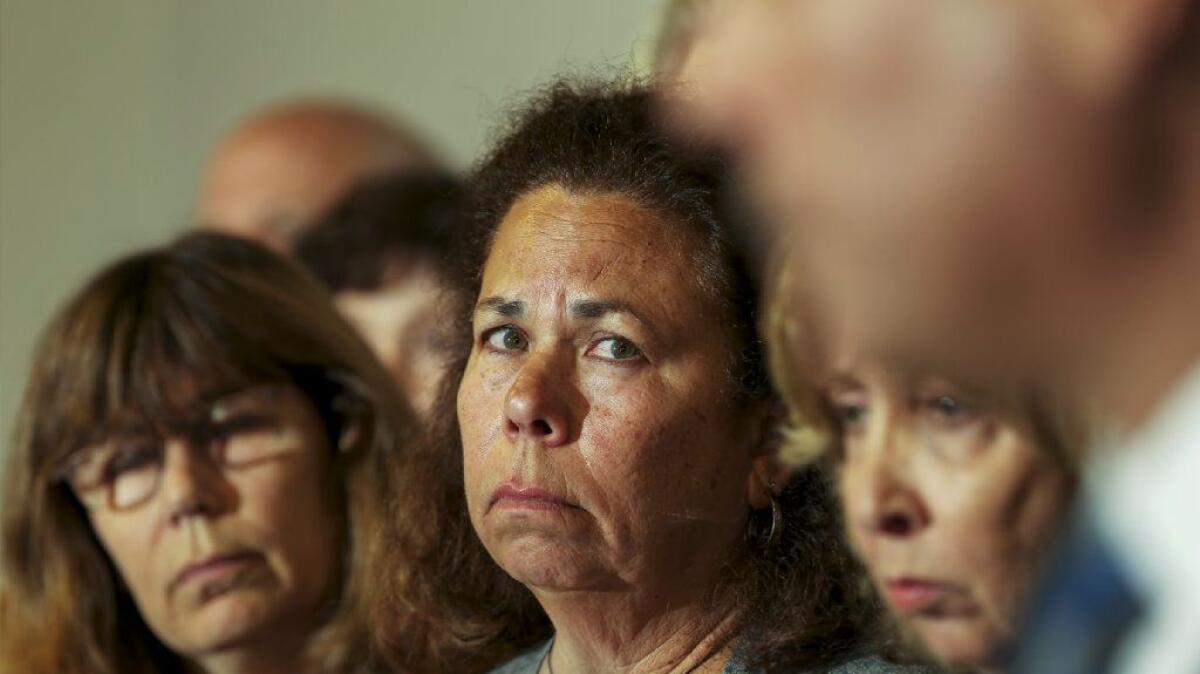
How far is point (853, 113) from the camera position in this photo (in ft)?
1.74

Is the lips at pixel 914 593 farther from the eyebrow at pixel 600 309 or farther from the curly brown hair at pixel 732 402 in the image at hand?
the eyebrow at pixel 600 309

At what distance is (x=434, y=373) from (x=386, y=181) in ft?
3.09

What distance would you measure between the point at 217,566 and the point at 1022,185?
1.35 meters

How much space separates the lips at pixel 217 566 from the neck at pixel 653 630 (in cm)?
50

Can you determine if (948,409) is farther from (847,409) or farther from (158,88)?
(158,88)

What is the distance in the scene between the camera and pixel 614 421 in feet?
4.29

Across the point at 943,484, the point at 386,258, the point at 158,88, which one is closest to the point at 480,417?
the point at 943,484

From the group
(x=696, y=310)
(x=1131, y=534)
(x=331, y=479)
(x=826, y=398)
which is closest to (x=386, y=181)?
(x=331, y=479)

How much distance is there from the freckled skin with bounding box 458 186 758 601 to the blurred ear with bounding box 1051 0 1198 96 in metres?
0.78

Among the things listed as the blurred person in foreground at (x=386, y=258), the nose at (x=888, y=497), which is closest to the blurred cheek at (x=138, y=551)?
the blurred person in foreground at (x=386, y=258)

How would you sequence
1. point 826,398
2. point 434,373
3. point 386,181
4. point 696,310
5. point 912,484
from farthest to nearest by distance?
1. point 386,181
2. point 434,373
3. point 696,310
4. point 826,398
5. point 912,484

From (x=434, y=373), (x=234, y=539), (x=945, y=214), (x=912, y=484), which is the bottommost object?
(x=234, y=539)

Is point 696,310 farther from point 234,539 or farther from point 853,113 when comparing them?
point 853,113

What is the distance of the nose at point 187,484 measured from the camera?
68.6 inches
